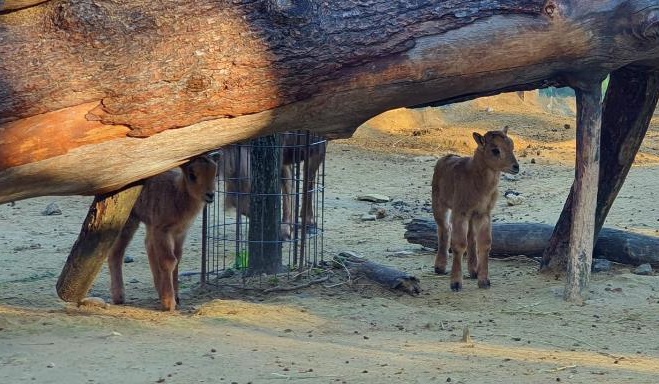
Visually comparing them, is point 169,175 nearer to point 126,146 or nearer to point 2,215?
point 126,146

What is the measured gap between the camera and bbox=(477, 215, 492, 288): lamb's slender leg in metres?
10.3

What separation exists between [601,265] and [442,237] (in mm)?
1599

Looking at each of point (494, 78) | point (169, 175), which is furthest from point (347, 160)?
point (494, 78)

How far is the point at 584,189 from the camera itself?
914 cm

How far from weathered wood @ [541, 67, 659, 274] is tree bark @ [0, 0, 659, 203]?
1427 mm

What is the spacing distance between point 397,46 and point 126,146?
2.07 metres

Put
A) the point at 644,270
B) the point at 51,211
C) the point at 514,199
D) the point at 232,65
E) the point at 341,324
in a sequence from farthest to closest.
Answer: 1. the point at 514,199
2. the point at 51,211
3. the point at 644,270
4. the point at 341,324
5. the point at 232,65

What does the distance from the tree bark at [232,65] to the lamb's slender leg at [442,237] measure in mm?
2795

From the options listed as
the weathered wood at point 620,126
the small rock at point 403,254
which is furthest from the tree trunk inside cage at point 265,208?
the weathered wood at point 620,126

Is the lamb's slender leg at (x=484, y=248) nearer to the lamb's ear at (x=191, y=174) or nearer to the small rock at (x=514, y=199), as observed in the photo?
the lamb's ear at (x=191, y=174)

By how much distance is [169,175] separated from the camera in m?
9.73

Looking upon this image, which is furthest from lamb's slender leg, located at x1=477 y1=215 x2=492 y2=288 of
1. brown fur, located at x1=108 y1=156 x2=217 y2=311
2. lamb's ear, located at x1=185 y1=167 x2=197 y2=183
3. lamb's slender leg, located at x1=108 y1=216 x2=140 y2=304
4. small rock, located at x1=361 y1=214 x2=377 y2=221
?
small rock, located at x1=361 y1=214 x2=377 y2=221

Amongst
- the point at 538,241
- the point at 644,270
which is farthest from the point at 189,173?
the point at 644,270

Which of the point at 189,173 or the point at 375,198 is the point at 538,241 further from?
the point at 375,198
